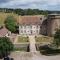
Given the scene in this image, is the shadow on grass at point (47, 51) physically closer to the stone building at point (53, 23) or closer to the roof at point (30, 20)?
the stone building at point (53, 23)

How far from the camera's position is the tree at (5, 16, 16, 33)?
67.4 meters

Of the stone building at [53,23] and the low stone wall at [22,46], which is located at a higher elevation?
the stone building at [53,23]

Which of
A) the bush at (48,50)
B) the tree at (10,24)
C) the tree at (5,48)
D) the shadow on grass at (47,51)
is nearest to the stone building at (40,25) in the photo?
the tree at (10,24)

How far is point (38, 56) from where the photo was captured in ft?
126

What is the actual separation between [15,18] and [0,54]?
3659 centimetres

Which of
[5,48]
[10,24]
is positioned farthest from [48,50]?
[10,24]

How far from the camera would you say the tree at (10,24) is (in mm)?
67387

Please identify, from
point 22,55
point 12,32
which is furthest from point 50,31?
point 22,55

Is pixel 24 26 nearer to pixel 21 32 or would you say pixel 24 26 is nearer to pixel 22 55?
pixel 21 32

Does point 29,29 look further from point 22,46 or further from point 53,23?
point 22,46

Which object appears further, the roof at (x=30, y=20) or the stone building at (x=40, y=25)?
the roof at (x=30, y=20)

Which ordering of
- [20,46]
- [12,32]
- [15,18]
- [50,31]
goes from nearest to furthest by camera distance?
[20,46], [50,31], [12,32], [15,18]

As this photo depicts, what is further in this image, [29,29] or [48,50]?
[29,29]

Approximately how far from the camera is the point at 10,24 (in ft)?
225
